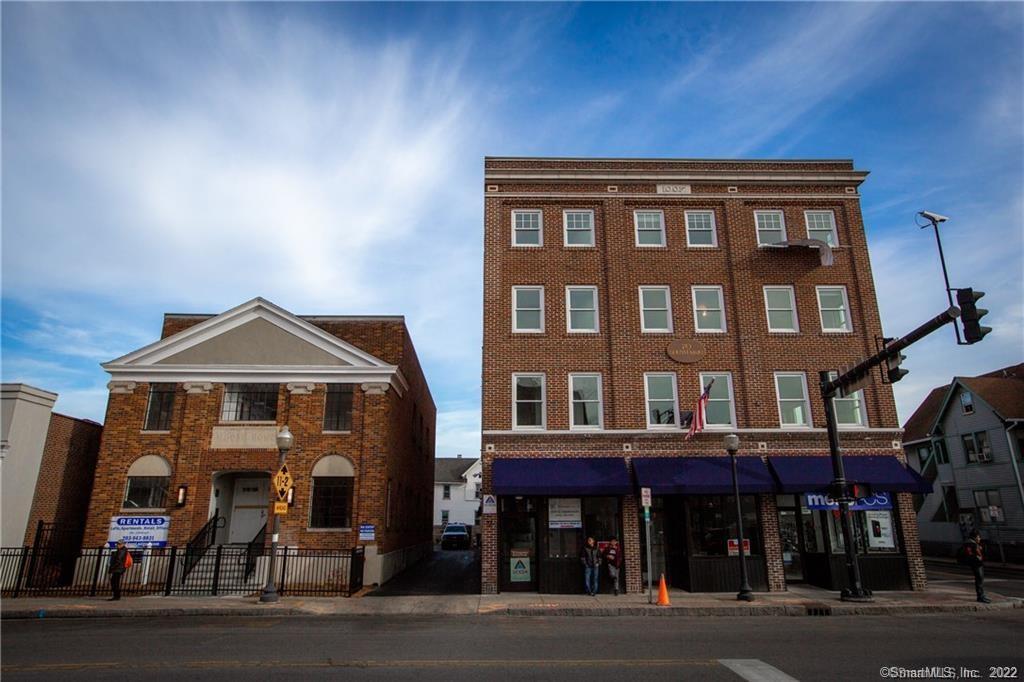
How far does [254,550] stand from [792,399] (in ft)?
62.8

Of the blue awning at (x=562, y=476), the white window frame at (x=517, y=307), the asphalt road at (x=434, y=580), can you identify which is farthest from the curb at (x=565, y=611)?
the white window frame at (x=517, y=307)

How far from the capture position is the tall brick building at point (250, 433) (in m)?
21.0

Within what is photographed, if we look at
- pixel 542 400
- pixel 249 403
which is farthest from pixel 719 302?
pixel 249 403

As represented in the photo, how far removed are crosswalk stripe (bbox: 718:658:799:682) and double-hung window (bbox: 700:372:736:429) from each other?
1133 cm

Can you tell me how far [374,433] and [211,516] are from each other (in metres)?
6.41

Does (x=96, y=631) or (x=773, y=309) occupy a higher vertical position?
(x=773, y=309)

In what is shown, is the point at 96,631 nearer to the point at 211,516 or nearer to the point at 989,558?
the point at 211,516

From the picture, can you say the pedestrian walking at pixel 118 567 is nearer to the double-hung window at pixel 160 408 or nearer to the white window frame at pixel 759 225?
the double-hung window at pixel 160 408

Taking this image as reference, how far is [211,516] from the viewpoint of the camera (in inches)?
843

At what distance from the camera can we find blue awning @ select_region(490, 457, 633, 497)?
714 inches

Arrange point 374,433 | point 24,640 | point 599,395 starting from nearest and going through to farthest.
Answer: point 24,640 < point 599,395 < point 374,433

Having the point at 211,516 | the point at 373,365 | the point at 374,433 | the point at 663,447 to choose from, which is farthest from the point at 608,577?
the point at 211,516

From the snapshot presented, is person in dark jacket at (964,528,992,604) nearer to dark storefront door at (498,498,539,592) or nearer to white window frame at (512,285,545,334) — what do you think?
dark storefront door at (498,498,539,592)

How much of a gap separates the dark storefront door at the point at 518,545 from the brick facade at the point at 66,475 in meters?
15.8
